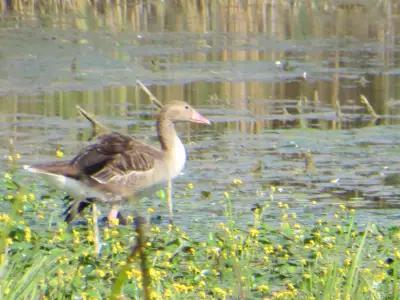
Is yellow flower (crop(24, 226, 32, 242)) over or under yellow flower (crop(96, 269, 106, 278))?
over

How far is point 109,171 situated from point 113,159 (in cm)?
9

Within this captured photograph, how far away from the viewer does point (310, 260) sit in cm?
634

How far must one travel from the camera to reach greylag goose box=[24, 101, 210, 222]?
286 inches

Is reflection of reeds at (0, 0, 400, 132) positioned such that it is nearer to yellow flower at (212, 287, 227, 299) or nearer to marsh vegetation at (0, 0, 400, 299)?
marsh vegetation at (0, 0, 400, 299)

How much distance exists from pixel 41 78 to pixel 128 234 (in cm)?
777

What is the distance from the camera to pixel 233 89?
46.6ft

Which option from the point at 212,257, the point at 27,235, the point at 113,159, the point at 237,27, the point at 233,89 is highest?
the point at 237,27

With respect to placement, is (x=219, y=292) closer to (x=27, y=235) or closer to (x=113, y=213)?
(x=27, y=235)

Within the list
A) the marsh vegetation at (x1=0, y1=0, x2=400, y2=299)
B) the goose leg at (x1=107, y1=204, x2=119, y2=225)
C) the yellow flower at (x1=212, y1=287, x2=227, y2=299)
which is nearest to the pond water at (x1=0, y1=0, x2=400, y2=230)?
the marsh vegetation at (x1=0, y1=0, x2=400, y2=299)

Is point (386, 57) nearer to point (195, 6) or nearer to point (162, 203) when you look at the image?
point (195, 6)

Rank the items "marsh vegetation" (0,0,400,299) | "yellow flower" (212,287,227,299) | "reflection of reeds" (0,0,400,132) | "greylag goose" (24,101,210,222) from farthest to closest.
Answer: "reflection of reeds" (0,0,400,132) → "greylag goose" (24,101,210,222) → "marsh vegetation" (0,0,400,299) → "yellow flower" (212,287,227,299)

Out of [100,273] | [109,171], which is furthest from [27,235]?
[109,171]

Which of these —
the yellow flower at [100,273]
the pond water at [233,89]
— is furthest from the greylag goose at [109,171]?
the yellow flower at [100,273]

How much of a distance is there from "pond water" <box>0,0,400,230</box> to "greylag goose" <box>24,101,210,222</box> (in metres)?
0.38
